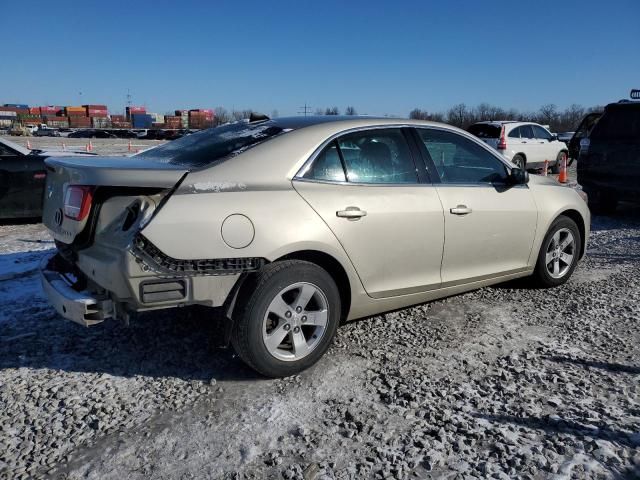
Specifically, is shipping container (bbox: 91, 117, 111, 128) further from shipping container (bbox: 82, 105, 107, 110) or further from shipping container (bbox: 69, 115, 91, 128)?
shipping container (bbox: 82, 105, 107, 110)

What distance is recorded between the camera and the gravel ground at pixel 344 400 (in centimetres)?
245

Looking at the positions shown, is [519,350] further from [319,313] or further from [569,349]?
[319,313]

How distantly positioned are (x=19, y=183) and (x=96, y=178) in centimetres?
541

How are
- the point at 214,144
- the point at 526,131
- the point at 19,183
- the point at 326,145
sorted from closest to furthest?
the point at 326,145, the point at 214,144, the point at 19,183, the point at 526,131

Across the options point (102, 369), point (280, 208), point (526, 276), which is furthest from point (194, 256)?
point (526, 276)

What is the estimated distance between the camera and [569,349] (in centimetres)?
367

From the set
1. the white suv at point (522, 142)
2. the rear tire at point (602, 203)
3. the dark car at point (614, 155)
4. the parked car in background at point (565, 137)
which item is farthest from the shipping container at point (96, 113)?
the dark car at point (614, 155)

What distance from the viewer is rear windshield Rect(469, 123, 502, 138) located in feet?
51.4

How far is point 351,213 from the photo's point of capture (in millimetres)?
3379

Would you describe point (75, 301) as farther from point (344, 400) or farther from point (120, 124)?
point (120, 124)

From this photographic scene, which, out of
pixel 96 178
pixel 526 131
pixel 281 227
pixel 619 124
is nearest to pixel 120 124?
pixel 526 131

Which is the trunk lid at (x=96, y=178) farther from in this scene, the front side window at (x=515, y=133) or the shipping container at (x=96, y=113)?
the shipping container at (x=96, y=113)

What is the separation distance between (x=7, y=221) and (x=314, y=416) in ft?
22.1

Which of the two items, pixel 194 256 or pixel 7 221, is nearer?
pixel 194 256
